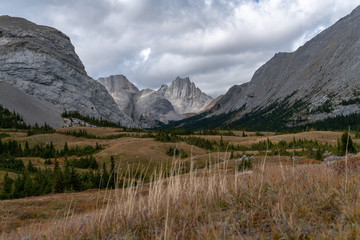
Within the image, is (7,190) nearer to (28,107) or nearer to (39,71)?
(28,107)

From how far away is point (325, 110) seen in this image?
17800 cm

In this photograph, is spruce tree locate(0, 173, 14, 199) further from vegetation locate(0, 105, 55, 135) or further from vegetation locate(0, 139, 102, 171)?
vegetation locate(0, 105, 55, 135)

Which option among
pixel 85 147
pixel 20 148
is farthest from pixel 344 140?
pixel 20 148

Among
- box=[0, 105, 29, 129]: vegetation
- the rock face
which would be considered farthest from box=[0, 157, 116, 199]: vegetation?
the rock face

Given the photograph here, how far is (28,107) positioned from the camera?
145m

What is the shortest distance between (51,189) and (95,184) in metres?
6.70

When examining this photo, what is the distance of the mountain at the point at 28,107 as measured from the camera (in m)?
138

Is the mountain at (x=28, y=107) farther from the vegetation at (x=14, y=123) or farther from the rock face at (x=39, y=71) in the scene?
the rock face at (x=39, y=71)

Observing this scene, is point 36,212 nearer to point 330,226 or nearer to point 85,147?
point 330,226

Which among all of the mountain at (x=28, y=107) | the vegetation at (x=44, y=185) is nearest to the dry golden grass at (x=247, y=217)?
the vegetation at (x=44, y=185)

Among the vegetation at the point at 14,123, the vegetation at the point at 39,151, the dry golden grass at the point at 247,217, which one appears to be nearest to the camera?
the dry golden grass at the point at 247,217

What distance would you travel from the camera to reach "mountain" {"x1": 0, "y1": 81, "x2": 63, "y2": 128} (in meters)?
138

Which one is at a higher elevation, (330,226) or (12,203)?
(330,226)

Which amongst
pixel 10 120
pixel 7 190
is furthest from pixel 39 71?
pixel 7 190
